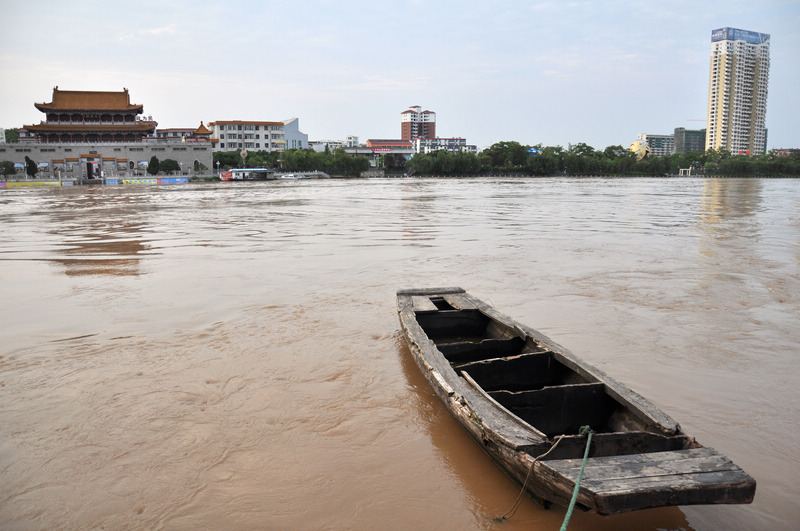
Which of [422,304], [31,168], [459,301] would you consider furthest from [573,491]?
[31,168]

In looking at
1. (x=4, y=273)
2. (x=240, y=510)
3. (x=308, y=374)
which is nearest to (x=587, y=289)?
(x=308, y=374)

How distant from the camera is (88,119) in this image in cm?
6256

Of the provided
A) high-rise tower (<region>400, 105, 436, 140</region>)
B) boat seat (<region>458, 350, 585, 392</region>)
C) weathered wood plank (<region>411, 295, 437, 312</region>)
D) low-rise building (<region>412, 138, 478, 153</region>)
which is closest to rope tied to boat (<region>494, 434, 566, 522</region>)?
boat seat (<region>458, 350, 585, 392</region>)

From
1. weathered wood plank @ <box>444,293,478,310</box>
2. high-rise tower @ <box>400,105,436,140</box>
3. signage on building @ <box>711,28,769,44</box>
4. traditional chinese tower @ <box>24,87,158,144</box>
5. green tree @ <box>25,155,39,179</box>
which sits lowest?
weathered wood plank @ <box>444,293,478,310</box>

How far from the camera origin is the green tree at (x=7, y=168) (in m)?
56.0

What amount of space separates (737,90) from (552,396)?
15428 cm

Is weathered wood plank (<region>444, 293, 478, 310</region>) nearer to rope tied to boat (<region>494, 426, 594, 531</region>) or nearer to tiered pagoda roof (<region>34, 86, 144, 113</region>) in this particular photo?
rope tied to boat (<region>494, 426, 594, 531</region>)

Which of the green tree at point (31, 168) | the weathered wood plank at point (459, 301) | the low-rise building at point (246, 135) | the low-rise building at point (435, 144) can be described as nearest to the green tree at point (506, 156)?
the low-rise building at point (246, 135)

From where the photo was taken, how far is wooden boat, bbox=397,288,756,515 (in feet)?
7.98

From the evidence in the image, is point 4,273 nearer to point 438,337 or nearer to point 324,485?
point 438,337

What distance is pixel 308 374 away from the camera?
5.09m

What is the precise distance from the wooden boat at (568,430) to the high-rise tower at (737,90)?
145198 millimetres

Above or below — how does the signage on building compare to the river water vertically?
above

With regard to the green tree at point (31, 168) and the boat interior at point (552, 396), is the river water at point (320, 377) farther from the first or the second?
the green tree at point (31, 168)
